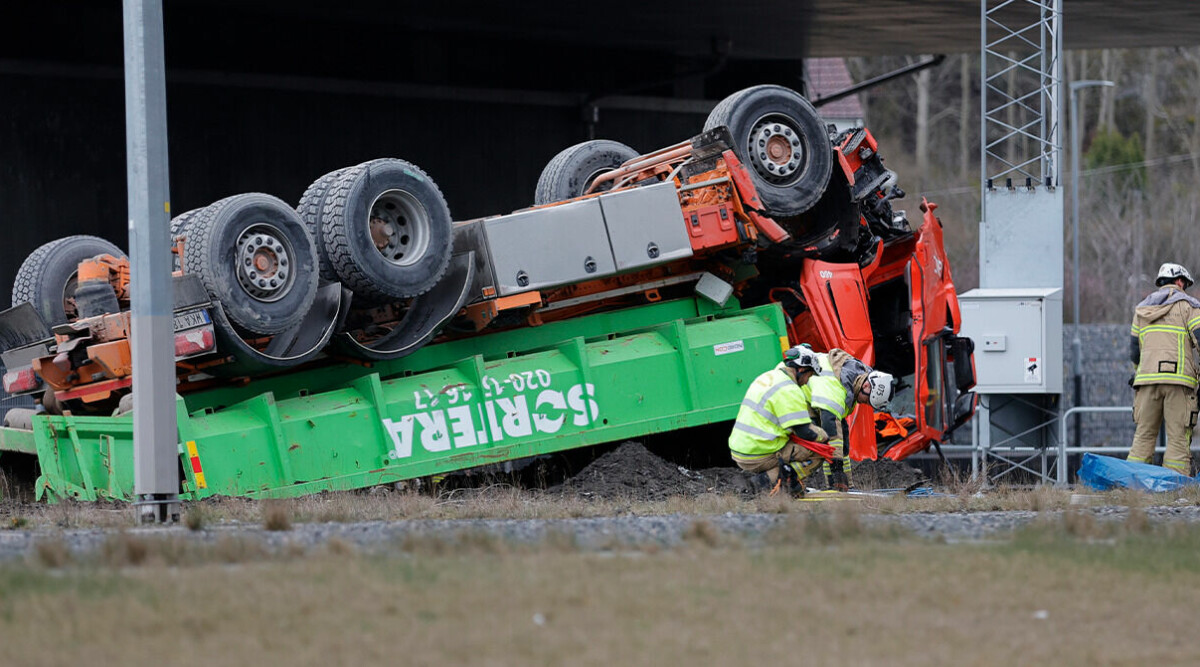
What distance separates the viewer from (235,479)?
1078 centimetres

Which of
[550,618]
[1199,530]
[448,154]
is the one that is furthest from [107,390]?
[448,154]

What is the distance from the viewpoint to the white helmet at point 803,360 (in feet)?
36.0

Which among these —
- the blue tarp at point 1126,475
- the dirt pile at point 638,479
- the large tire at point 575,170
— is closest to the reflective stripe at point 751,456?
the dirt pile at point 638,479

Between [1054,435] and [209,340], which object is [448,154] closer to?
[1054,435]

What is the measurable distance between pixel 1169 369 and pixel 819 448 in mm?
4323

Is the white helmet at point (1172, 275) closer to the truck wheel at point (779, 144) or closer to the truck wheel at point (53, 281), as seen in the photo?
the truck wheel at point (779, 144)

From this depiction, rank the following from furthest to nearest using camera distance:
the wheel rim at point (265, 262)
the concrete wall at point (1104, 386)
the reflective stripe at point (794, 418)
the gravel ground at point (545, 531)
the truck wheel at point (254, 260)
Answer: the concrete wall at point (1104, 386) < the reflective stripe at point (794, 418) < the wheel rim at point (265, 262) < the truck wheel at point (254, 260) < the gravel ground at point (545, 531)

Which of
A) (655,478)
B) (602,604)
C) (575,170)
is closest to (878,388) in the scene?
(655,478)

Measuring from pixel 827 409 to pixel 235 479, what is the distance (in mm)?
3989

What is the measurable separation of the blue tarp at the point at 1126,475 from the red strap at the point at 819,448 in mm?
3004

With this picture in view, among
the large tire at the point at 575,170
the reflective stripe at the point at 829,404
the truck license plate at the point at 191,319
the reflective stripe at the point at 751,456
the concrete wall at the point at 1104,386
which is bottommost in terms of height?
the concrete wall at the point at 1104,386

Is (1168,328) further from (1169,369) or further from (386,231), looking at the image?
(386,231)

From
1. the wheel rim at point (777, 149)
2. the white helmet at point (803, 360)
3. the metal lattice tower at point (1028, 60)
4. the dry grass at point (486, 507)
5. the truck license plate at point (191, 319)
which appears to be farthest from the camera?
the metal lattice tower at point (1028, 60)

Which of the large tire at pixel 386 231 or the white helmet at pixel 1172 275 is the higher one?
the large tire at pixel 386 231
